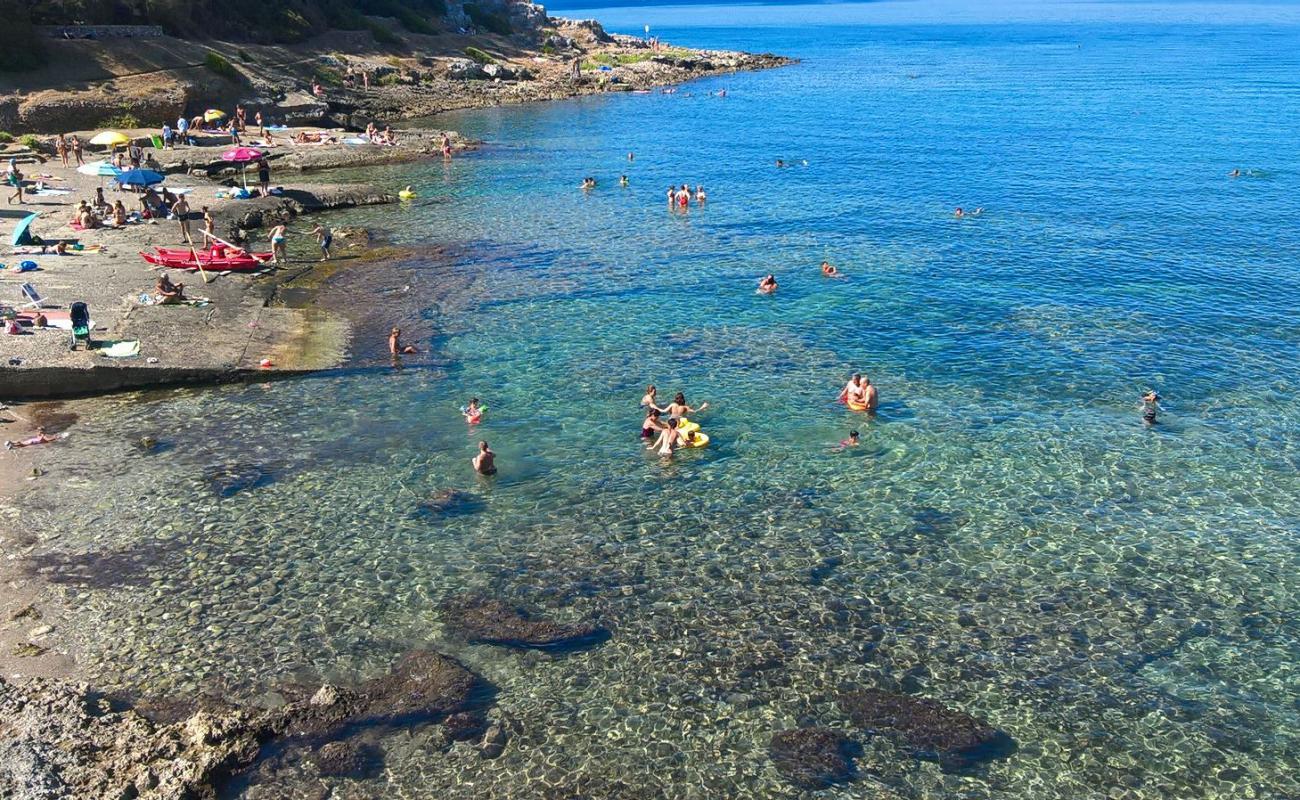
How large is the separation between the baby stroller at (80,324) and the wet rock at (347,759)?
764 inches

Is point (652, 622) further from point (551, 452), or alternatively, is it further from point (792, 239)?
point (792, 239)

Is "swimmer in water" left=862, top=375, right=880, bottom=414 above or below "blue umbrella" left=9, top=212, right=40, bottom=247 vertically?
below

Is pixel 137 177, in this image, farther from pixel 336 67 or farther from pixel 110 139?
pixel 336 67

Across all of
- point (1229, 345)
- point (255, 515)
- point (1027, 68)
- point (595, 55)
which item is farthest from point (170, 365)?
point (1027, 68)

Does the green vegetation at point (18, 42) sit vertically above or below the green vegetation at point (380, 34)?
below

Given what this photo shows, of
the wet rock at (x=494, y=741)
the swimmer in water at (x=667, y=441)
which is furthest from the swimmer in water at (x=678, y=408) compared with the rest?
the wet rock at (x=494, y=741)

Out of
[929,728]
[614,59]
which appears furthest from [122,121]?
[614,59]

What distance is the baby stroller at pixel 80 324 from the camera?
95.5 ft

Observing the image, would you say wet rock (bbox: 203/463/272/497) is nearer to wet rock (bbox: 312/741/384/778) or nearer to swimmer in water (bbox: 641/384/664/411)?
wet rock (bbox: 312/741/384/778)

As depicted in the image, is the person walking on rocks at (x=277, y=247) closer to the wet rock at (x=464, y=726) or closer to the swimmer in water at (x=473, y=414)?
the swimmer in water at (x=473, y=414)

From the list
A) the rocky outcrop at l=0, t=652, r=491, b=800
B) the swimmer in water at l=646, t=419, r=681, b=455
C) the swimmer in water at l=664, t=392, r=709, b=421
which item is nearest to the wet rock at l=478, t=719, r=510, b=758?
the rocky outcrop at l=0, t=652, r=491, b=800

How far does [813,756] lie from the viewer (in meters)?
16.2

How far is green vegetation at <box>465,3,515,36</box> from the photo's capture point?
129 metres

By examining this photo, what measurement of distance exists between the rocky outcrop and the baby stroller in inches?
608
